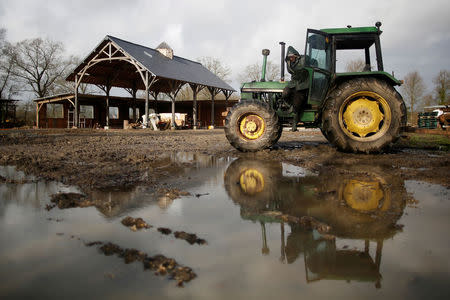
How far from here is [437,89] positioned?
4441 cm

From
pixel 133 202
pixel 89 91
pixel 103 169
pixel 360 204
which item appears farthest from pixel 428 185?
pixel 89 91

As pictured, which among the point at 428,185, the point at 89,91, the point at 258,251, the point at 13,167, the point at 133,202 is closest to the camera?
the point at 258,251

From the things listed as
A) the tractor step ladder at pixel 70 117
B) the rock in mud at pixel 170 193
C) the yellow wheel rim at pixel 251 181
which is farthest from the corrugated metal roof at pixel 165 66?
the rock in mud at pixel 170 193

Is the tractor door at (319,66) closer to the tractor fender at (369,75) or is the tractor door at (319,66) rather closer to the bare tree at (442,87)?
the tractor fender at (369,75)

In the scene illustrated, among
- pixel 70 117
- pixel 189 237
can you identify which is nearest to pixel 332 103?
pixel 189 237

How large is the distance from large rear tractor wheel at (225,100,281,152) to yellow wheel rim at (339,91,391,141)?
1407 millimetres

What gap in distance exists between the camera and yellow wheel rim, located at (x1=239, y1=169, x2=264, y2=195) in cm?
308

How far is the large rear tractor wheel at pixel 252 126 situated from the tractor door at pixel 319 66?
3.07 ft

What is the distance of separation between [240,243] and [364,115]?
495cm

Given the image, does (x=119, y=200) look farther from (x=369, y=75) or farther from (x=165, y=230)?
(x=369, y=75)

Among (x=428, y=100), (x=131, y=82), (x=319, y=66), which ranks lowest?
(x=319, y=66)

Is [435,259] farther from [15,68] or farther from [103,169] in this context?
[15,68]

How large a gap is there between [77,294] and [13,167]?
12.8ft

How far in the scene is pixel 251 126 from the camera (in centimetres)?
662
